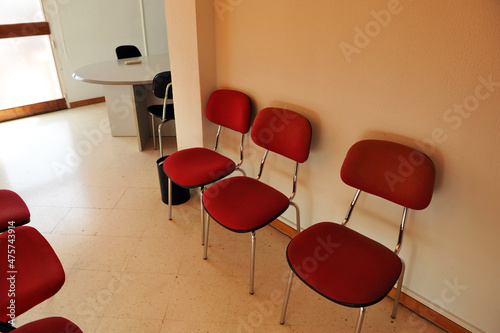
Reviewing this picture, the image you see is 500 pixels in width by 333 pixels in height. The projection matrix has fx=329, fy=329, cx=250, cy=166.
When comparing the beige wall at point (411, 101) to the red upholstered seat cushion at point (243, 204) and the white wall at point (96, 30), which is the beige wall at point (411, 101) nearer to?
the red upholstered seat cushion at point (243, 204)

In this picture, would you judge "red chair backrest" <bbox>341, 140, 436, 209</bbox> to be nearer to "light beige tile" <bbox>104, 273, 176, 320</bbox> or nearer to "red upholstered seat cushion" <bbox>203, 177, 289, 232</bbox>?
"red upholstered seat cushion" <bbox>203, 177, 289, 232</bbox>

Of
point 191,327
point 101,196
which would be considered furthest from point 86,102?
point 191,327

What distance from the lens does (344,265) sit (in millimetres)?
1367

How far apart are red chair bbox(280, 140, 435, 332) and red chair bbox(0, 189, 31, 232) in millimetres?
1263

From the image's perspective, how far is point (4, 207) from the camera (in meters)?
1.60

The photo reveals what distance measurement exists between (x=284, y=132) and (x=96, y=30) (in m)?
3.83

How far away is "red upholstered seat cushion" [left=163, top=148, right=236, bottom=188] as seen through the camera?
1.99 metres

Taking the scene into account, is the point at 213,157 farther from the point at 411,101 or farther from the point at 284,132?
the point at 411,101

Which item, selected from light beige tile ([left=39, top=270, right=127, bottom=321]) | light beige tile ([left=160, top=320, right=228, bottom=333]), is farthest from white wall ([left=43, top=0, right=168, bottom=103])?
light beige tile ([left=160, top=320, right=228, bottom=333])

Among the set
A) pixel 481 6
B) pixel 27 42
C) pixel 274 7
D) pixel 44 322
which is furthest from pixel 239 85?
pixel 27 42

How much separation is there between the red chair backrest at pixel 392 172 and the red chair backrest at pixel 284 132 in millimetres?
280

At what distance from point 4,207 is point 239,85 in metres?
1.48

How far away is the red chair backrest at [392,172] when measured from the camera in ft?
4.58

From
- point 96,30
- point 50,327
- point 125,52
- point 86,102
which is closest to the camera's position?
point 50,327
